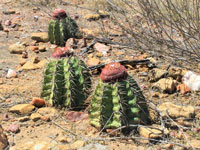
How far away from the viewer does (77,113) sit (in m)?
3.35

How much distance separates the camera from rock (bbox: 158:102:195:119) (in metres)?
3.25

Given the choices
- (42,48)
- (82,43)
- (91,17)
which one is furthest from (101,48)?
(91,17)

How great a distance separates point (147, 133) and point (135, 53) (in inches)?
96.0

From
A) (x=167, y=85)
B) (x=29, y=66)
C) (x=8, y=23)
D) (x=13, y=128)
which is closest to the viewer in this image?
(x=13, y=128)

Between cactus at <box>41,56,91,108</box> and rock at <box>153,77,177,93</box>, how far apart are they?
974 mm

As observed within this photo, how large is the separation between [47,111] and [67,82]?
0.40m

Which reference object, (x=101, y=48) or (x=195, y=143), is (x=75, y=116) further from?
(x=101, y=48)

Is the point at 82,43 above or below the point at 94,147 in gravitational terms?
above

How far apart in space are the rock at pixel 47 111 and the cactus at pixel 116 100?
2.06 feet

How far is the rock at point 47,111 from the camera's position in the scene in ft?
11.2

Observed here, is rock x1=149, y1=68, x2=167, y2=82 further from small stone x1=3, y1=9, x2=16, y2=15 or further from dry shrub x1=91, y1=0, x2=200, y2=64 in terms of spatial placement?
small stone x1=3, y1=9, x2=16, y2=15

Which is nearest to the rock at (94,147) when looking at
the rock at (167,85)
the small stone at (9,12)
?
the rock at (167,85)

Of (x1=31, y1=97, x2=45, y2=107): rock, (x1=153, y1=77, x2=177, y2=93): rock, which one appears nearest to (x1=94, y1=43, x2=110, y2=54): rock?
(x1=153, y1=77, x2=177, y2=93): rock

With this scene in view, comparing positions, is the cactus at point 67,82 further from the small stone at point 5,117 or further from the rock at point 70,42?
the rock at point 70,42
